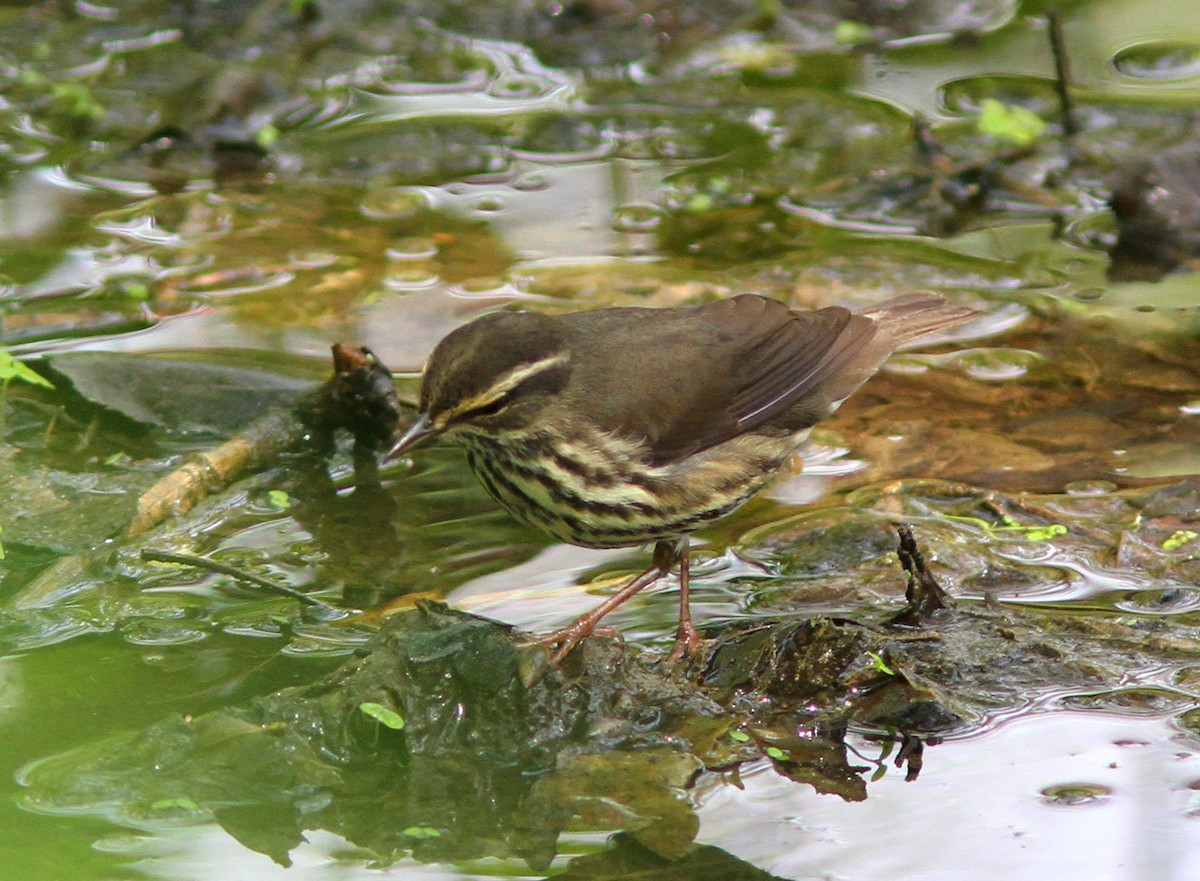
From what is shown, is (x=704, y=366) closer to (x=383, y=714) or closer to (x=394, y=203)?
(x=383, y=714)

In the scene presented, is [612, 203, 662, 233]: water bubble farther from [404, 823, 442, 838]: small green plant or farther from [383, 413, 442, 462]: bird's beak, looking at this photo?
[404, 823, 442, 838]: small green plant

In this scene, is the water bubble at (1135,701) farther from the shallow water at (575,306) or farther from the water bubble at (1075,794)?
the water bubble at (1075,794)

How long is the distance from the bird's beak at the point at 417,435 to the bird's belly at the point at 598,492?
0.21 metres

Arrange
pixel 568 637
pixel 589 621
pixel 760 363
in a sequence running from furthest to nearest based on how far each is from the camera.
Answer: pixel 760 363
pixel 589 621
pixel 568 637

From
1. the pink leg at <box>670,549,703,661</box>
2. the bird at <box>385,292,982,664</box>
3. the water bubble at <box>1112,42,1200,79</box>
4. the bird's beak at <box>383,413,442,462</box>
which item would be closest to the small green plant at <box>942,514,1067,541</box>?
the bird at <box>385,292,982,664</box>

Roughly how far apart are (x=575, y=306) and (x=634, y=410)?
78.2 inches

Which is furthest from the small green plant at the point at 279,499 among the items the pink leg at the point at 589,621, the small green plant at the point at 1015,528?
the small green plant at the point at 1015,528

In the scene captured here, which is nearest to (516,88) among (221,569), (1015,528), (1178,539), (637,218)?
(637,218)

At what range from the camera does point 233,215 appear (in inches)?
282

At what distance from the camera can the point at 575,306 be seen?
21.1 ft

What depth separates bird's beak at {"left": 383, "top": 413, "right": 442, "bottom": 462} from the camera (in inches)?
165

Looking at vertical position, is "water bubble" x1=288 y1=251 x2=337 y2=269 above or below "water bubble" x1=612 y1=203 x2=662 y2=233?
above

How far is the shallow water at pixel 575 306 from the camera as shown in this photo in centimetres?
375

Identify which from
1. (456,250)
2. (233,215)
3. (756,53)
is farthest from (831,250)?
(233,215)
